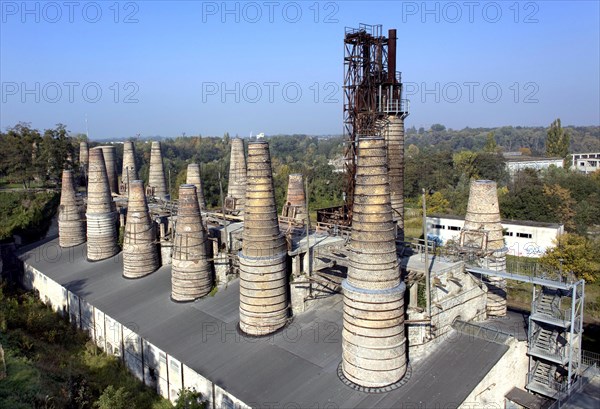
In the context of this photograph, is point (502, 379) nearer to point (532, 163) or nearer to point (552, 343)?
point (552, 343)

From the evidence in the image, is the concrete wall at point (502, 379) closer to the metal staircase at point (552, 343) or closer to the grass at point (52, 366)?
the metal staircase at point (552, 343)

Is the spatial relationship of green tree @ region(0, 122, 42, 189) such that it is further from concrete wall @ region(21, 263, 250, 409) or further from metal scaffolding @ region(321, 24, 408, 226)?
metal scaffolding @ region(321, 24, 408, 226)

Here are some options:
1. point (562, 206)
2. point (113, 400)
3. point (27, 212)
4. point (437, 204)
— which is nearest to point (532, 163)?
point (437, 204)

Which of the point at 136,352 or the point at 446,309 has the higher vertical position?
the point at 446,309

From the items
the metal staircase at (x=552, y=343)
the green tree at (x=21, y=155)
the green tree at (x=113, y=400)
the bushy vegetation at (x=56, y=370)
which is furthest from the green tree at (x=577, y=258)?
the green tree at (x=21, y=155)

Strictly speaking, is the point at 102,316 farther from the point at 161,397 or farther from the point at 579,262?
the point at 579,262

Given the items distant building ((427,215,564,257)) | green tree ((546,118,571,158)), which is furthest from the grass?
green tree ((546,118,571,158))

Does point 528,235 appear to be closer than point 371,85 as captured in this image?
No
